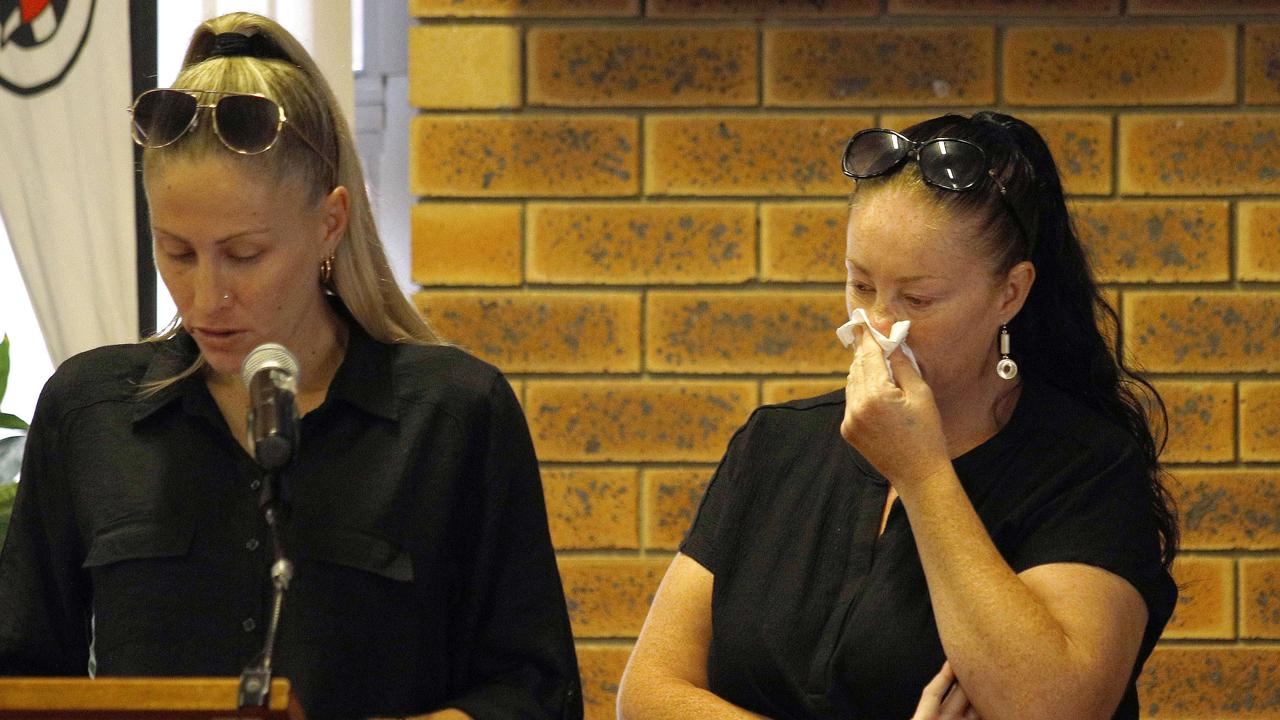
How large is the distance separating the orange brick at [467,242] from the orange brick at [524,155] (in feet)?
0.10

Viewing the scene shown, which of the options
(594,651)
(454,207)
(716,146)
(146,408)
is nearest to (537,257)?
(454,207)

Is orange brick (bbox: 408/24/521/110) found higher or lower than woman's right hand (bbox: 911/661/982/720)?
higher

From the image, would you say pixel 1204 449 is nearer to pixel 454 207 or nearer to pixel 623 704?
pixel 623 704

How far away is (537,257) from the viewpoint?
215cm

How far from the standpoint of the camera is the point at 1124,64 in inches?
83.2

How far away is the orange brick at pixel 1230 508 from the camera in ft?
6.95

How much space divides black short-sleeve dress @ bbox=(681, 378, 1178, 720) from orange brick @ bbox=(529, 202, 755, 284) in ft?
1.53

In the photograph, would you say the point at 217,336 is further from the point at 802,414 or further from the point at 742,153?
the point at 742,153

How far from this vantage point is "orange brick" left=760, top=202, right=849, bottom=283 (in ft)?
7.03

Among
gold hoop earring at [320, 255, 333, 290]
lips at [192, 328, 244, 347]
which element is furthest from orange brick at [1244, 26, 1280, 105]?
lips at [192, 328, 244, 347]

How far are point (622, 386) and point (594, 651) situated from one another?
0.40 m

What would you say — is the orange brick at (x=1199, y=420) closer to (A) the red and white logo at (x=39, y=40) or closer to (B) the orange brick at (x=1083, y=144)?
(B) the orange brick at (x=1083, y=144)

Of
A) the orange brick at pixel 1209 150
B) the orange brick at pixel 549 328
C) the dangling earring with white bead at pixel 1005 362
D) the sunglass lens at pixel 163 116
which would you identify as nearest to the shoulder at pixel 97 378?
the sunglass lens at pixel 163 116

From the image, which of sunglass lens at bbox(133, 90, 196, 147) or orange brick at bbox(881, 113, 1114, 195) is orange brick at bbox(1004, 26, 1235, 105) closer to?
orange brick at bbox(881, 113, 1114, 195)
